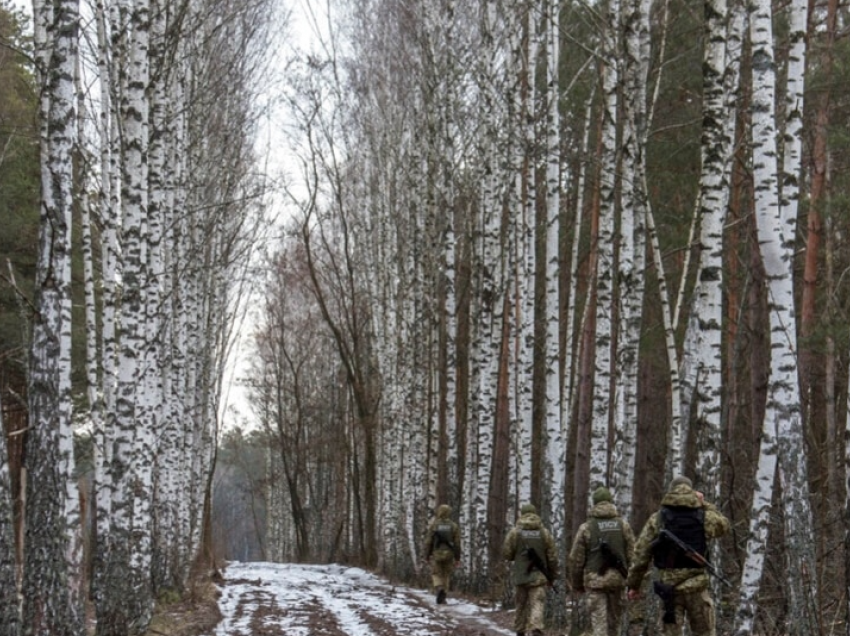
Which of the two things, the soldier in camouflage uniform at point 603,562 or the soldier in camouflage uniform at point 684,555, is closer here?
the soldier in camouflage uniform at point 684,555

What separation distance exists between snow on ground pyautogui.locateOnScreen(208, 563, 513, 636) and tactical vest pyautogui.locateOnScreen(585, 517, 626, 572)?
272cm

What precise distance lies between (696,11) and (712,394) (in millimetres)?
13116

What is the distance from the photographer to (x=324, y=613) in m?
15.9

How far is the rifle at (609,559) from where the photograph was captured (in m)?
11.1

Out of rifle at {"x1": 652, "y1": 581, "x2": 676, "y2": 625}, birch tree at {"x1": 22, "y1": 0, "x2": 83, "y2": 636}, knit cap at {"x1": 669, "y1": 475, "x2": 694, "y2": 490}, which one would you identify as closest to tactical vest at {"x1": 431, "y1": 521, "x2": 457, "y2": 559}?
rifle at {"x1": 652, "y1": 581, "x2": 676, "y2": 625}

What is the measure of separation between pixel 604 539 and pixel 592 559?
0.86ft

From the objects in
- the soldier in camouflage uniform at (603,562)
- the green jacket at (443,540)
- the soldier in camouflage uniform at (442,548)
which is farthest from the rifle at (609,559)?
the green jacket at (443,540)

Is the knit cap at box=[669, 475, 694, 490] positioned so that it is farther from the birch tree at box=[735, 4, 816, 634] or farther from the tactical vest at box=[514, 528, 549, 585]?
the tactical vest at box=[514, 528, 549, 585]

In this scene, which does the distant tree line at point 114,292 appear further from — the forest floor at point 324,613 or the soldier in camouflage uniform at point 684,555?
the soldier in camouflage uniform at point 684,555

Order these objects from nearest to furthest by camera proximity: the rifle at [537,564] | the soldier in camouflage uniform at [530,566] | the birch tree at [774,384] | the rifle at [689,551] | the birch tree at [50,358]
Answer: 1. the birch tree at [50,358]
2. the birch tree at [774,384]
3. the rifle at [689,551]
4. the soldier in camouflage uniform at [530,566]
5. the rifle at [537,564]

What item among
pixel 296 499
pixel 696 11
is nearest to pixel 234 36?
pixel 696 11

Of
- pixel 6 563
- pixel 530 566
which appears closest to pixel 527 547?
pixel 530 566

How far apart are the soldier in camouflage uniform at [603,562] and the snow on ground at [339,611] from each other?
2378mm

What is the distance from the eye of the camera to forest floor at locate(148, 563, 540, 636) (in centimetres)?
1347
